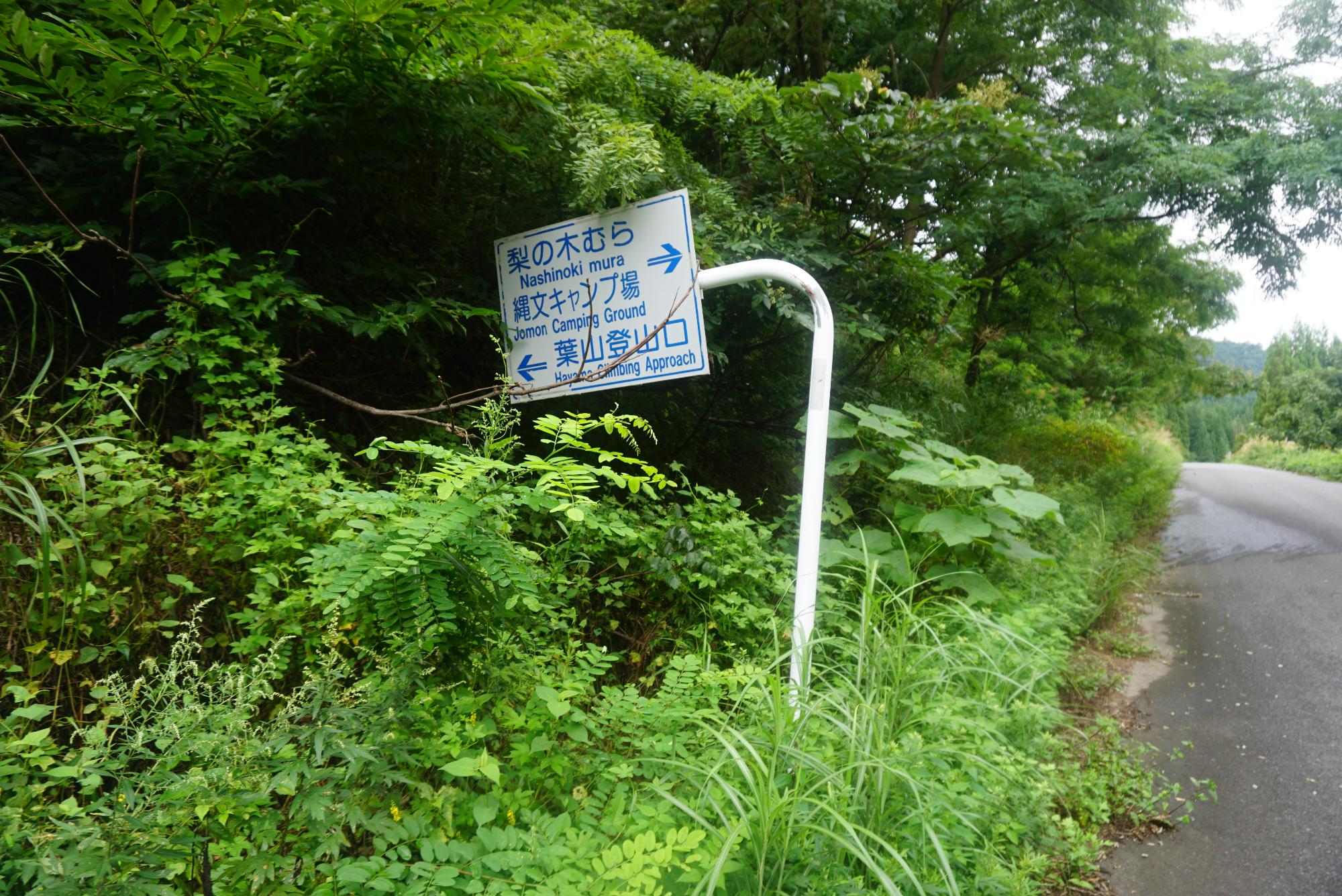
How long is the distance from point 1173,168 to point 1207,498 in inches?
365

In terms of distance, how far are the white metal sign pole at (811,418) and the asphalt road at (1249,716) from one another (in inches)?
65.8

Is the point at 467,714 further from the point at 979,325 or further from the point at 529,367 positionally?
the point at 979,325

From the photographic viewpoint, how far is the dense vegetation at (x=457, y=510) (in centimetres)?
154

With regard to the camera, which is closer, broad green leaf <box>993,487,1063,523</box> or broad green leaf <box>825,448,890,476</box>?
broad green leaf <box>993,487,1063,523</box>

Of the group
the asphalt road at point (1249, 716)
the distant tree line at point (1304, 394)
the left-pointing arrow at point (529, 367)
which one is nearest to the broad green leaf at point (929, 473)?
the asphalt road at point (1249, 716)

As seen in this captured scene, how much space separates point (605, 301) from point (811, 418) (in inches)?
37.7

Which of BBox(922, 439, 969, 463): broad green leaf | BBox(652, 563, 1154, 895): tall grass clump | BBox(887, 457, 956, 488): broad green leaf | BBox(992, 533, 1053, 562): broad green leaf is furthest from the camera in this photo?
BBox(922, 439, 969, 463): broad green leaf

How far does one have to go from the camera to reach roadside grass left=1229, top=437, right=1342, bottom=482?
22.5 metres

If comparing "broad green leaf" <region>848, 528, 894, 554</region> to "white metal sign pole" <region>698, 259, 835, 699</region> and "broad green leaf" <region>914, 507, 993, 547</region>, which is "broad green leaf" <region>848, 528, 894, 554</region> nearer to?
"broad green leaf" <region>914, 507, 993, 547</region>

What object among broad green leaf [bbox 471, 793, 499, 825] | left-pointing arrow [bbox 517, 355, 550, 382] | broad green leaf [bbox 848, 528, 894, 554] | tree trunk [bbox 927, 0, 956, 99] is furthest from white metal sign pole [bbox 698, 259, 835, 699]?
tree trunk [bbox 927, 0, 956, 99]

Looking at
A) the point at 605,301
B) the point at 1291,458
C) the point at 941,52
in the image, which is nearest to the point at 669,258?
the point at 605,301

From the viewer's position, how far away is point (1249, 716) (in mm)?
3881

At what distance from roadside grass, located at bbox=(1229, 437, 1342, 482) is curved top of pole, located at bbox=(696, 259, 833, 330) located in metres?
25.3

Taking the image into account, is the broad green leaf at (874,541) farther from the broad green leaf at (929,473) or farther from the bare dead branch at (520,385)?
the bare dead branch at (520,385)
